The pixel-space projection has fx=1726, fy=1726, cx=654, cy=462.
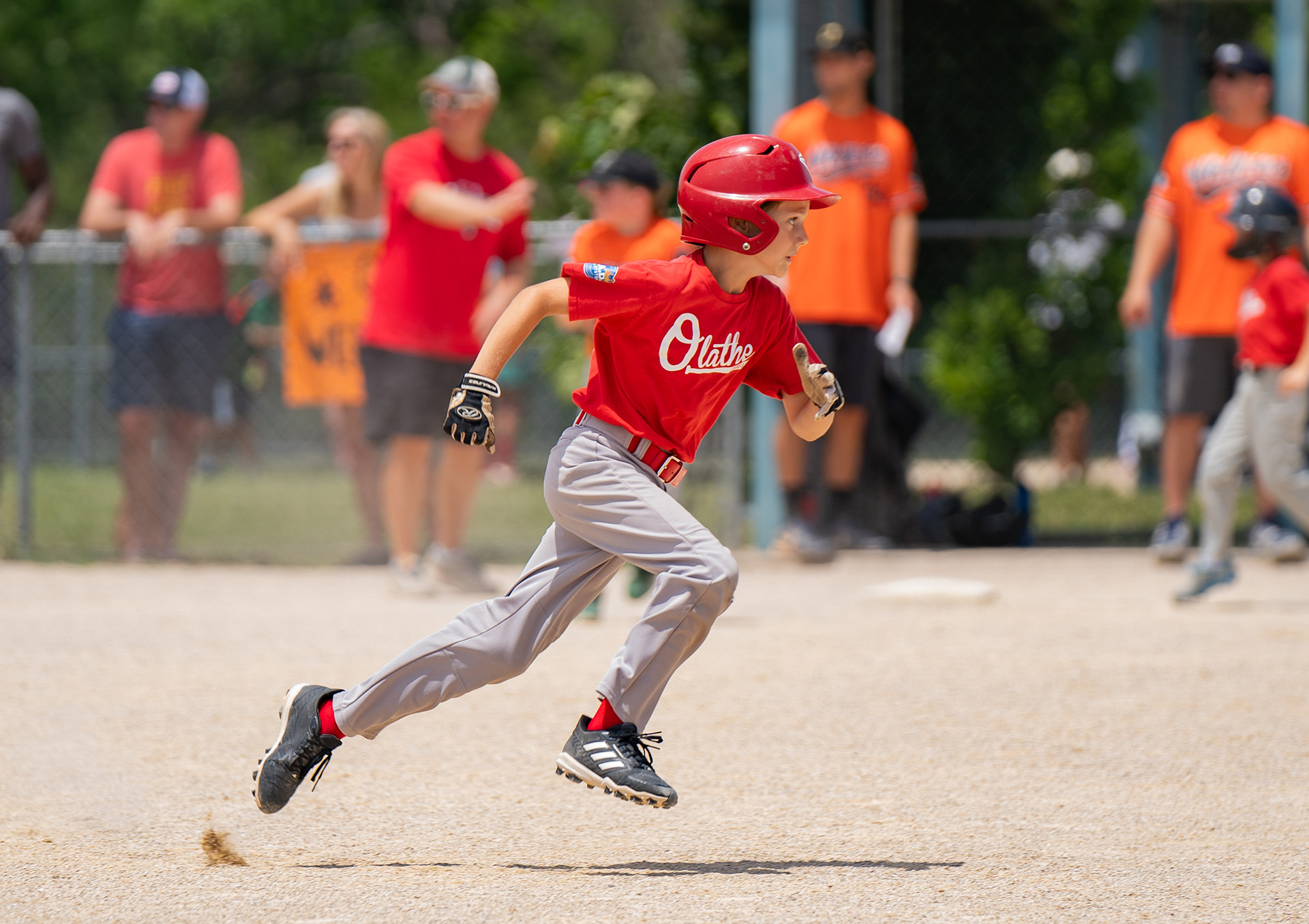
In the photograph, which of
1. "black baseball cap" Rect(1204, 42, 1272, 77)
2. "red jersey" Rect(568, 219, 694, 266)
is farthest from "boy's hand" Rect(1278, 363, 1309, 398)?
"red jersey" Rect(568, 219, 694, 266)

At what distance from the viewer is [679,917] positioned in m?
3.37

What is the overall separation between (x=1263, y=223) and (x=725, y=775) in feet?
14.5

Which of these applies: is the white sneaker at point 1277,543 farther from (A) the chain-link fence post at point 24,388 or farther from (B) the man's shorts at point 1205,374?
(A) the chain-link fence post at point 24,388

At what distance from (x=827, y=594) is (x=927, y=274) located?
12.5 feet

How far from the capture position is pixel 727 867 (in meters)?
3.81

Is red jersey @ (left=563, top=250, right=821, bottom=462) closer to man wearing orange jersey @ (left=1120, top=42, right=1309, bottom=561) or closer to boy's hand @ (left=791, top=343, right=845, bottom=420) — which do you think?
boy's hand @ (left=791, top=343, right=845, bottom=420)

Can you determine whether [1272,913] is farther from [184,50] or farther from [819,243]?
[184,50]

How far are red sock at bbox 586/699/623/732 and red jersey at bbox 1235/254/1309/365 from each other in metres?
4.63

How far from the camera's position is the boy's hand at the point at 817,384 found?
425 cm

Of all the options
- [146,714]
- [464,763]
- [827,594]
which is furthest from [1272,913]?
[827,594]

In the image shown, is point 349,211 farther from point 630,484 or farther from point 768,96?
point 630,484

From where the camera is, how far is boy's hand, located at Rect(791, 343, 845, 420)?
167 inches

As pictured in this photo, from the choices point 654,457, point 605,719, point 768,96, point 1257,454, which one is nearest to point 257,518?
point 768,96

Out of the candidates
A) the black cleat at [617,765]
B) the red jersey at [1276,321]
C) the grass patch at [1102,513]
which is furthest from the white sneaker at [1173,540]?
the black cleat at [617,765]
